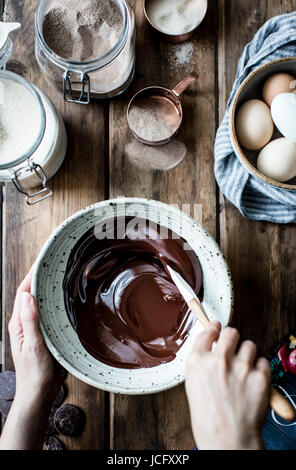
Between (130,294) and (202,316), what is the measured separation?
21cm

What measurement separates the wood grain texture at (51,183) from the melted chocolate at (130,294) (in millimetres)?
127

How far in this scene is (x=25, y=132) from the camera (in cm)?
84

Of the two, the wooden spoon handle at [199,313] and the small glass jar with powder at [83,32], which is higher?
the small glass jar with powder at [83,32]

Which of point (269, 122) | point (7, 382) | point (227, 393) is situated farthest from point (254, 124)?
point (7, 382)

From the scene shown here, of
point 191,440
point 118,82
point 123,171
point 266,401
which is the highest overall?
point 118,82

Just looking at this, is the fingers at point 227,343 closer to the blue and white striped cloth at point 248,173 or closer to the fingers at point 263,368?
the fingers at point 263,368

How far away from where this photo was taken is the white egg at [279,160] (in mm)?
834

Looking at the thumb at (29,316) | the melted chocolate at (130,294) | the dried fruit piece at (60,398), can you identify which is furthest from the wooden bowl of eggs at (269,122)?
the dried fruit piece at (60,398)

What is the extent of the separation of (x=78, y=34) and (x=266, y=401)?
0.71 m

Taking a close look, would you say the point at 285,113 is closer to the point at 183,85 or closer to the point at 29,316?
the point at 183,85

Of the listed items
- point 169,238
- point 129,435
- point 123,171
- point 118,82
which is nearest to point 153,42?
point 118,82

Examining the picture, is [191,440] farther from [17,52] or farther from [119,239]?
[17,52]

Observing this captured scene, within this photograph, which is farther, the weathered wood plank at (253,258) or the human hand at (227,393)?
the weathered wood plank at (253,258)

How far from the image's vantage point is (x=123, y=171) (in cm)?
95
